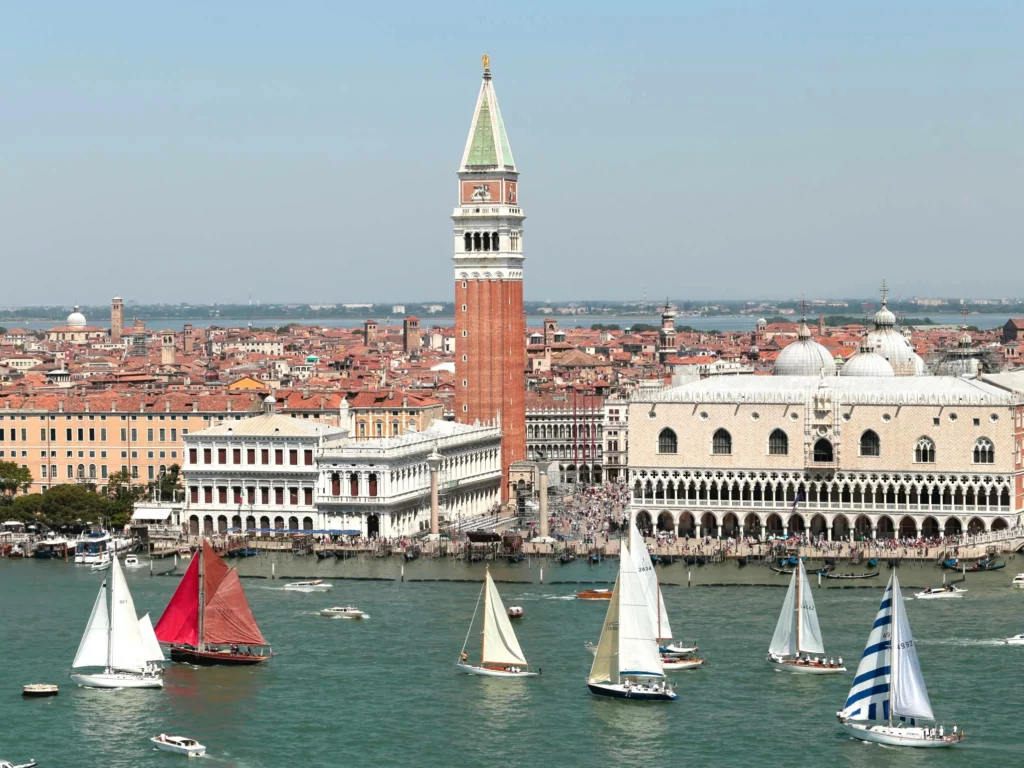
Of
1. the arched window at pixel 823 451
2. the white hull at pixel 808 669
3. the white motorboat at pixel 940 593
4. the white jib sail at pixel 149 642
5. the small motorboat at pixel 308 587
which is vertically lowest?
the small motorboat at pixel 308 587

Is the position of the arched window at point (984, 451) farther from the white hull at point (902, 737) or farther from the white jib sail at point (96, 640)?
the white jib sail at point (96, 640)

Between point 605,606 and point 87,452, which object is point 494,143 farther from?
point 605,606

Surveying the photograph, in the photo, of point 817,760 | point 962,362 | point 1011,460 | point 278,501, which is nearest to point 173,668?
point 817,760

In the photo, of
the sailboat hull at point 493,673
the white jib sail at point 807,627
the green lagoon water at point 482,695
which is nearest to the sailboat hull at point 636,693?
the green lagoon water at point 482,695

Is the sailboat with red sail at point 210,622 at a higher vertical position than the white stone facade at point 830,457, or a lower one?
lower

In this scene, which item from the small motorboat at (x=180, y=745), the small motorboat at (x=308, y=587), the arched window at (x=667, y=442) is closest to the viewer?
the small motorboat at (x=180, y=745)

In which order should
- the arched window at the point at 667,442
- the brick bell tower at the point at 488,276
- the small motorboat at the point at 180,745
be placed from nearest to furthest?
the small motorboat at the point at 180,745 < the arched window at the point at 667,442 < the brick bell tower at the point at 488,276

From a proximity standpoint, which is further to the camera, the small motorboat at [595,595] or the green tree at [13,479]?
the green tree at [13,479]
